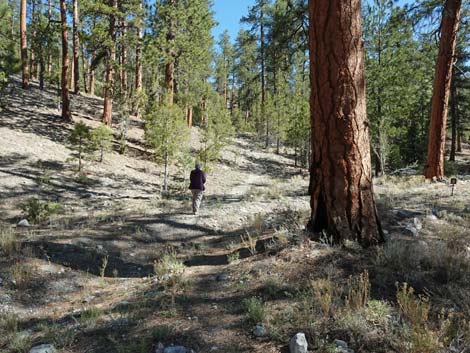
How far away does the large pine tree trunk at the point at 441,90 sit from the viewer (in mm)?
10695

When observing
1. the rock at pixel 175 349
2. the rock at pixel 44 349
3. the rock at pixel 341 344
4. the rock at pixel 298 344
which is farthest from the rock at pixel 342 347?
the rock at pixel 44 349

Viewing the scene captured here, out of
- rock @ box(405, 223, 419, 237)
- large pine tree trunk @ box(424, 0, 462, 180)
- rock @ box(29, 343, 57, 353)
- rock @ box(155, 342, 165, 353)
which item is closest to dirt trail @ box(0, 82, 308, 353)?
rock @ box(155, 342, 165, 353)

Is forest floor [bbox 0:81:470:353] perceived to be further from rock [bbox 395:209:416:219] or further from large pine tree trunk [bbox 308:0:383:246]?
large pine tree trunk [bbox 308:0:383:246]

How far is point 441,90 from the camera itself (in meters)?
11.1

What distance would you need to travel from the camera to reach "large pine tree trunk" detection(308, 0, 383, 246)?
4.53 m

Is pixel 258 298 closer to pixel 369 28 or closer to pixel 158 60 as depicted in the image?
pixel 158 60

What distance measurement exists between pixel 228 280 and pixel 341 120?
2634 millimetres

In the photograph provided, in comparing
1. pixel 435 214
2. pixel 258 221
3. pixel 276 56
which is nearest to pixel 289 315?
pixel 258 221

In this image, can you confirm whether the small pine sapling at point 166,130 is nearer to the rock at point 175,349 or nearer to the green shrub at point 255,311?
the green shrub at point 255,311

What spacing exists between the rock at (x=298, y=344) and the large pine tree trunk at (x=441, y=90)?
10.6 m

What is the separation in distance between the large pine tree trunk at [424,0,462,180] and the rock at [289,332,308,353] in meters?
10.6

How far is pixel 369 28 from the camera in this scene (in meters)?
19.0

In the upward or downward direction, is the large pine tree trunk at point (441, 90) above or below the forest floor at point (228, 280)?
above

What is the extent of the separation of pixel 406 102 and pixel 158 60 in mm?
13530
